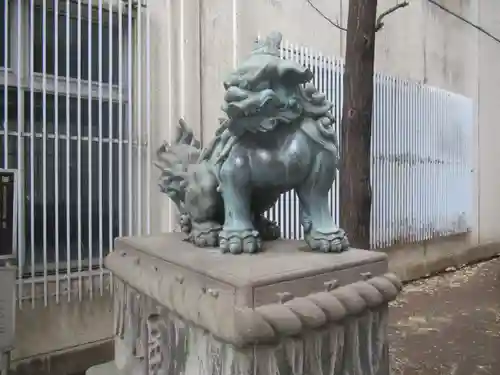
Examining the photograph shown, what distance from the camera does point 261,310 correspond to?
2.38ft

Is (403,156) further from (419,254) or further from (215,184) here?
(215,184)

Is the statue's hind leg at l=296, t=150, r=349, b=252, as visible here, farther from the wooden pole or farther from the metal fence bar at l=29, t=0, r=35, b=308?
the metal fence bar at l=29, t=0, r=35, b=308

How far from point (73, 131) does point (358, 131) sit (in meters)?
1.08

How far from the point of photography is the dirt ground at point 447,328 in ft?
6.09

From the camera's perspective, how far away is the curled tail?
1149 mm

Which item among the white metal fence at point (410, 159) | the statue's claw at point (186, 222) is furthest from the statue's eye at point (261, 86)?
the white metal fence at point (410, 159)

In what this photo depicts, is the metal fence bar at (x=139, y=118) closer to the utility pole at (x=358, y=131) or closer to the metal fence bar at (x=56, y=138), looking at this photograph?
the metal fence bar at (x=56, y=138)

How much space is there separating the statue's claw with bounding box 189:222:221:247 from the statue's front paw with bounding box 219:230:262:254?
10 cm

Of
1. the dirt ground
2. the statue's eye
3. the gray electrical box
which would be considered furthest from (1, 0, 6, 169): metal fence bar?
the dirt ground

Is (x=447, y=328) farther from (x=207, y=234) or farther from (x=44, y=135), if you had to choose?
(x=44, y=135)

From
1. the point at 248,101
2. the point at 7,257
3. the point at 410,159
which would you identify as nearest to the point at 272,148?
the point at 248,101

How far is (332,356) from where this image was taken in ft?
2.81

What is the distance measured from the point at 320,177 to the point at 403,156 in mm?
2612

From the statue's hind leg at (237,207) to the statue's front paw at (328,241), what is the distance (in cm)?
12
